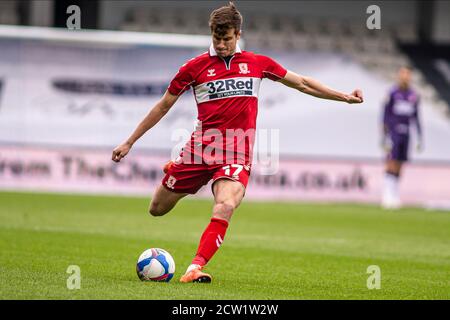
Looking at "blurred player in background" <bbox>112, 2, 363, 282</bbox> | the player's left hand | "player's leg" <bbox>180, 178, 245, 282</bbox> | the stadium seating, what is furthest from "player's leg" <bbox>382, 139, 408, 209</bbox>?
"player's leg" <bbox>180, 178, 245, 282</bbox>

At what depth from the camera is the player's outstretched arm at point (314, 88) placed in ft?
29.6

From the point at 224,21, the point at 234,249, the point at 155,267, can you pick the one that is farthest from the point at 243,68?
the point at 234,249

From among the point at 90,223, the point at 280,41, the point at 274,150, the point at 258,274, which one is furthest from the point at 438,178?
the point at 258,274

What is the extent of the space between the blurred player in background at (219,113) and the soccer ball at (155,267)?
1.44 ft

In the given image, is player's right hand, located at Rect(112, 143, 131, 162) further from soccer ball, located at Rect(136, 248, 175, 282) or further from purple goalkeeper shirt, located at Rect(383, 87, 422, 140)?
purple goalkeeper shirt, located at Rect(383, 87, 422, 140)

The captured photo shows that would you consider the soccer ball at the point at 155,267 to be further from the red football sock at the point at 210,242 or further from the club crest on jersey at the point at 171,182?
the club crest on jersey at the point at 171,182

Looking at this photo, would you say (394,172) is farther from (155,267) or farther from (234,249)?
(155,267)

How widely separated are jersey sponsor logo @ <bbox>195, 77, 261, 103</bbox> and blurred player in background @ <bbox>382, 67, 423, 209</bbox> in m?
13.5

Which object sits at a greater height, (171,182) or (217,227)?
(171,182)

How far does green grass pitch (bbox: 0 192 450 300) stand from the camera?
310 inches

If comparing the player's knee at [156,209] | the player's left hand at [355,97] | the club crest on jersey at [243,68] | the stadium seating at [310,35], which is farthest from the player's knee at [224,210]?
the stadium seating at [310,35]

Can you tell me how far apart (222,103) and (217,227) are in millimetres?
1122

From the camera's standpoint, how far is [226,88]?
8.70 m
